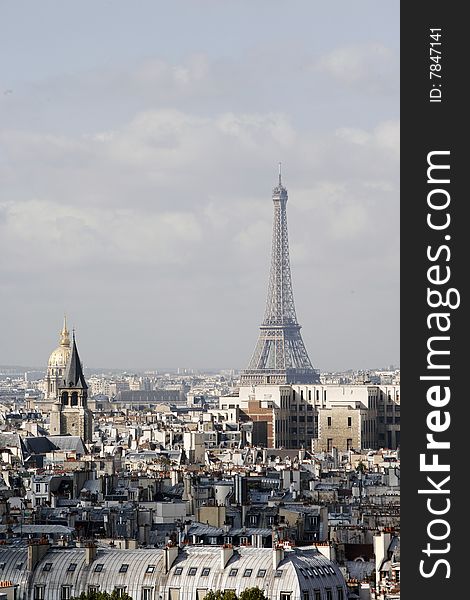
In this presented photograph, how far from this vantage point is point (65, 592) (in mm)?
35906

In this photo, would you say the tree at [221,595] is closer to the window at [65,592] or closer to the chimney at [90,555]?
the window at [65,592]

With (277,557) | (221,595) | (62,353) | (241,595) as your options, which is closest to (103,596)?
(221,595)

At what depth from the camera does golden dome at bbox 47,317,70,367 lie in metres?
178

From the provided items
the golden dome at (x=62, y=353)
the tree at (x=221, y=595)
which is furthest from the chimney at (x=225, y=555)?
the golden dome at (x=62, y=353)

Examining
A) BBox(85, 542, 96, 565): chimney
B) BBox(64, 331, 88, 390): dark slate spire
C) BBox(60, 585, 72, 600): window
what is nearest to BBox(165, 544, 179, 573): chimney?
BBox(85, 542, 96, 565): chimney

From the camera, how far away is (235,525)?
4922 cm

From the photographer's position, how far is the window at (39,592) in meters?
35.9

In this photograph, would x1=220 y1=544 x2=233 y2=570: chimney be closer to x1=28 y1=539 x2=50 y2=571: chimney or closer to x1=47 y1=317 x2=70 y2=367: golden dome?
x1=28 y1=539 x2=50 y2=571: chimney

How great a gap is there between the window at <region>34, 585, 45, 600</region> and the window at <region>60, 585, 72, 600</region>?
0.97 feet

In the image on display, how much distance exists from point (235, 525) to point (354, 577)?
9.54 meters

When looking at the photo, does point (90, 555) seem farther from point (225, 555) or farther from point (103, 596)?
point (103, 596)

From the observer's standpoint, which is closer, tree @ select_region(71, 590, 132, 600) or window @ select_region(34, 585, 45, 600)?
tree @ select_region(71, 590, 132, 600)

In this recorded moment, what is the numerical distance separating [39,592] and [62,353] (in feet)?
473

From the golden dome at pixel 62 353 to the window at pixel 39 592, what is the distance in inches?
5570
